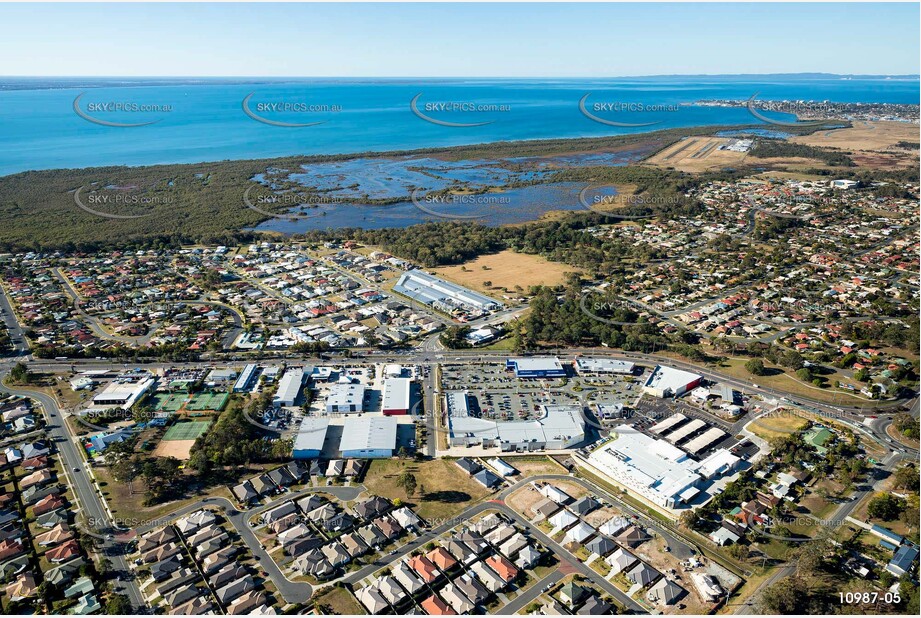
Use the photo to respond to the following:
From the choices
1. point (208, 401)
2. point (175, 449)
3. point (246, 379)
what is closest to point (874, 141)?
point (246, 379)

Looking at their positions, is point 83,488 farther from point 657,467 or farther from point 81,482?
point 657,467

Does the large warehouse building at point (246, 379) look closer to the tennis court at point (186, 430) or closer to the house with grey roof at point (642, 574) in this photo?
the tennis court at point (186, 430)

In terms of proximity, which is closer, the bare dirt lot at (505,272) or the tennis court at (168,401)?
the tennis court at (168,401)

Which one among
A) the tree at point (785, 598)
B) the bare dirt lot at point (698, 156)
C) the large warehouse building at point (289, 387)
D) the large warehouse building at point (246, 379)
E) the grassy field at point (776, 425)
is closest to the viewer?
the tree at point (785, 598)

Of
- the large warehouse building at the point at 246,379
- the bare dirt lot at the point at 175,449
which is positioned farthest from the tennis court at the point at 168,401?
the bare dirt lot at the point at 175,449

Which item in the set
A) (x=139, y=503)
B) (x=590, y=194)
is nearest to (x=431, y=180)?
(x=590, y=194)

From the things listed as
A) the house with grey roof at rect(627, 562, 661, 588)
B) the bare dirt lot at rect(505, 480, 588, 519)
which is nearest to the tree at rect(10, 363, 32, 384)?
the bare dirt lot at rect(505, 480, 588, 519)

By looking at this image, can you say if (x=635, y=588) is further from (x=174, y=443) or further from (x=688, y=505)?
(x=174, y=443)

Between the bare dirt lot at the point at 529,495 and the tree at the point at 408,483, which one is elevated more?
the tree at the point at 408,483
